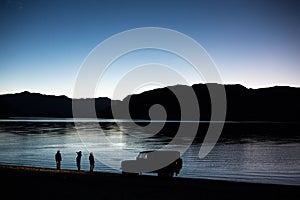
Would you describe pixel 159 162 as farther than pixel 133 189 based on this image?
Yes

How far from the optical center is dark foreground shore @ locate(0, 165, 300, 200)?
57.1ft

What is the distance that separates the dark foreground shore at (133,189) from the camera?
17.4 metres

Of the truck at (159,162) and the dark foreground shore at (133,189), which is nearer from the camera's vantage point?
the dark foreground shore at (133,189)

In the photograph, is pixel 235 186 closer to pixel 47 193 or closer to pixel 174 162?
pixel 174 162

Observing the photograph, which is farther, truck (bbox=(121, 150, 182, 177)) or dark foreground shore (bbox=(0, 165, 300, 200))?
truck (bbox=(121, 150, 182, 177))

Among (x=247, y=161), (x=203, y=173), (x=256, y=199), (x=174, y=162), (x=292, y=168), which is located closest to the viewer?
(x=256, y=199)

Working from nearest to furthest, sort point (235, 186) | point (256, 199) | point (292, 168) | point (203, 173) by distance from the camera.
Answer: point (256, 199), point (235, 186), point (203, 173), point (292, 168)

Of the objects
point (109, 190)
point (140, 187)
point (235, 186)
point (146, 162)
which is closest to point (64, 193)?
point (109, 190)

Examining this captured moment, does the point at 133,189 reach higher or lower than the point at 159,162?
lower

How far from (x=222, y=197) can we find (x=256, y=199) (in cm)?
179

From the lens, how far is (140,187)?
20250mm

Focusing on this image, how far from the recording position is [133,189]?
1967cm

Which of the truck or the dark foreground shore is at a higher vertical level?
the truck

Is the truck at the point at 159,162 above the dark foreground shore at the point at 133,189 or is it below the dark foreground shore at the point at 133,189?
above
